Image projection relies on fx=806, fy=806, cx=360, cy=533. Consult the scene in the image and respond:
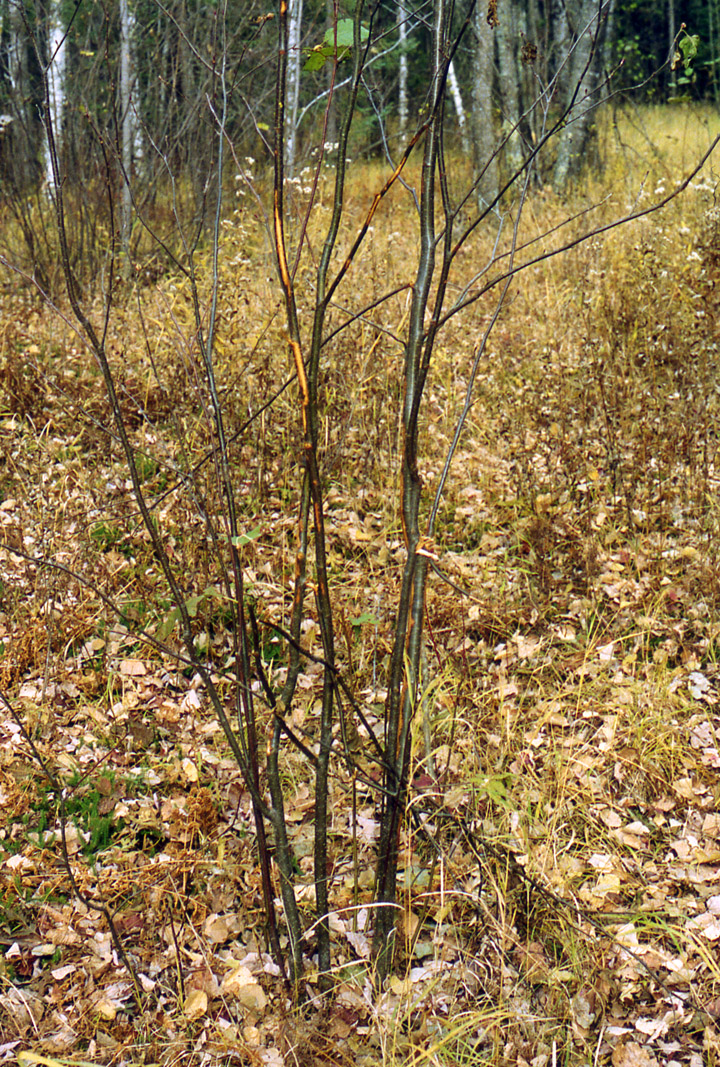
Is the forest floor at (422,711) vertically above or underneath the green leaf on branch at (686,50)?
underneath

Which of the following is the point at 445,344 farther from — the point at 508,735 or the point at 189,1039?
the point at 189,1039

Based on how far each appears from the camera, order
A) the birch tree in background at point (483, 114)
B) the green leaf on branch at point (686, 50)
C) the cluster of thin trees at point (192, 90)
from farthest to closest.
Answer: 1. the birch tree in background at point (483, 114)
2. the cluster of thin trees at point (192, 90)
3. the green leaf on branch at point (686, 50)

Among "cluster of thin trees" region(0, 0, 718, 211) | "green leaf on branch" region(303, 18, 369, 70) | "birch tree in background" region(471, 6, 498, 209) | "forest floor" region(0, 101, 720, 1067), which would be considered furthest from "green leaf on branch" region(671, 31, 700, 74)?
"birch tree in background" region(471, 6, 498, 209)

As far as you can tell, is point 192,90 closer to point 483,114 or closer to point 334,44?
point 483,114

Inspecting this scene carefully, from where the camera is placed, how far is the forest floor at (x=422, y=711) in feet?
6.02

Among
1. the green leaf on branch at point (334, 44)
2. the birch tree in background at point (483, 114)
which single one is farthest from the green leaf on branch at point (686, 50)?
the birch tree in background at point (483, 114)

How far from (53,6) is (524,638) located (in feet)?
32.3

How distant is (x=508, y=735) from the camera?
240 cm

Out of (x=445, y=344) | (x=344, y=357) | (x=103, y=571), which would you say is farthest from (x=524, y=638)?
(x=445, y=344)

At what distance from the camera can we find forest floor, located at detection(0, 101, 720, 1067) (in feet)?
6.02

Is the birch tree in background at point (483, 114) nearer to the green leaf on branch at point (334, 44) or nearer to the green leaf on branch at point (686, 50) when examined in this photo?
the green leaf on branch at point (686, 50)

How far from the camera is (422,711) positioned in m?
2.09

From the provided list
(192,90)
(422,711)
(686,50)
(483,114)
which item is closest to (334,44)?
(686,50)

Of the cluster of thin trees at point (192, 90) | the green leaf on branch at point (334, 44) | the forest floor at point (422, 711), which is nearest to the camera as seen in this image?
the green leaf on branch at point (334, 44)
